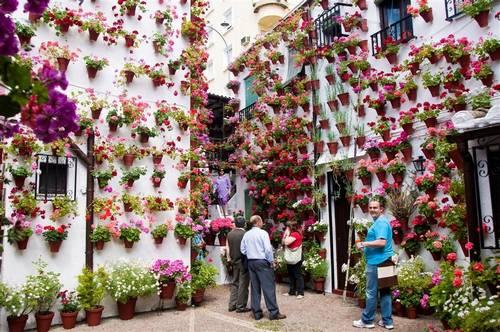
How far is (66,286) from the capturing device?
25.7ft

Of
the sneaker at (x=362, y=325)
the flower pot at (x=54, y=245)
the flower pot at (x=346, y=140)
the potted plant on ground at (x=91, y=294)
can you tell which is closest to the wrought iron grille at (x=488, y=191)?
the sneaker at (x=362, y=325)

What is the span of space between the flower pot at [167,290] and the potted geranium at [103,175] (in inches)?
87.1

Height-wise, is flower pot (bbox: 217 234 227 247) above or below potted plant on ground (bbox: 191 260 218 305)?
above

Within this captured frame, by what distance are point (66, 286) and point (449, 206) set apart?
21.7ft

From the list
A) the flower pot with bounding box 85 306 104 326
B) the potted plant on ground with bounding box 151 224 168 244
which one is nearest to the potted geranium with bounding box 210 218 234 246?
the potted plant on ground with bounding box 151 224 168 244

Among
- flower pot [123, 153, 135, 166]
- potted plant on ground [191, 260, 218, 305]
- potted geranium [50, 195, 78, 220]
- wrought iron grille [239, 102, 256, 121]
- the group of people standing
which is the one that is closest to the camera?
the group of people standing

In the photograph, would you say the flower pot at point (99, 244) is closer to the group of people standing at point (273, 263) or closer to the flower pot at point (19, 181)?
the flower pot at point (19, 181)

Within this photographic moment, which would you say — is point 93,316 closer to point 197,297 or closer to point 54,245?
point 54,245

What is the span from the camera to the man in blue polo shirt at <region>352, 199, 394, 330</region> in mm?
6695

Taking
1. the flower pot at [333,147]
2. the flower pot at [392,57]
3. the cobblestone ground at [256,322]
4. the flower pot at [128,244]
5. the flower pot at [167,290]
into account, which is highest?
the flower pot at [392,57]

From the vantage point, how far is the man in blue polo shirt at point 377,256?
6.70 m

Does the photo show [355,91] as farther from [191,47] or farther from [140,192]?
[140,192]

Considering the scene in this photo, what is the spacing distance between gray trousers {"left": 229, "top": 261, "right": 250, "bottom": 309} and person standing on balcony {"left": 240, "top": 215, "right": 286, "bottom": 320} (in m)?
0.54

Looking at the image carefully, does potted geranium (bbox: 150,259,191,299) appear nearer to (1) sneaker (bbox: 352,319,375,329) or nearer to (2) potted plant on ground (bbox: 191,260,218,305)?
(2) potted plant on ground (bbox: 191,260,218,305)
